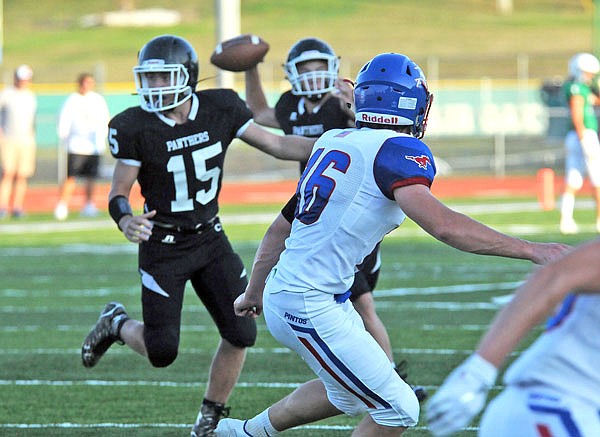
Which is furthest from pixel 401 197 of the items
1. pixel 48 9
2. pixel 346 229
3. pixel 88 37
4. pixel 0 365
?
pixel 48 9

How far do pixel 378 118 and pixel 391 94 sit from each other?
10 centimetres

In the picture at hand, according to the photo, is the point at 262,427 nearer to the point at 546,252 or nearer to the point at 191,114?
the point at 546,252

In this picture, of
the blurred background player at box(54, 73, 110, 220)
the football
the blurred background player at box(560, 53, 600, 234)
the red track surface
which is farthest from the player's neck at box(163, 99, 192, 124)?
the red track surface

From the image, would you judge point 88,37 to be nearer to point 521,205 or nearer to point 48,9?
point 48,9

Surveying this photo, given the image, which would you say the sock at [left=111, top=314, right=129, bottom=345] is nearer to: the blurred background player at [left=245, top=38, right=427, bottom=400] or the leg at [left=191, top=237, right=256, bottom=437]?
the leg at [left=191, top=237, right=256, bottom=437]

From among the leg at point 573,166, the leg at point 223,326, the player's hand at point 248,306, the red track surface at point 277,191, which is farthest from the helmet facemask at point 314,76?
the red track surface at point 277,191

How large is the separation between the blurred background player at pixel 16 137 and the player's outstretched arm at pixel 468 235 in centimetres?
1365

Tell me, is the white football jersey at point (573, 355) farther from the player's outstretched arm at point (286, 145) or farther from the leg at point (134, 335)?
the leg at point (134, 335)

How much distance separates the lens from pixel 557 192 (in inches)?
783

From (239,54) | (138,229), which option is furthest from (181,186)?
(239,54)

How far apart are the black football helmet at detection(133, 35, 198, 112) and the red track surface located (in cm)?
1198

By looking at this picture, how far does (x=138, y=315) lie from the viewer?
933cm

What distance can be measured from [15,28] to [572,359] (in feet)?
180

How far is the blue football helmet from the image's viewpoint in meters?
4.27
